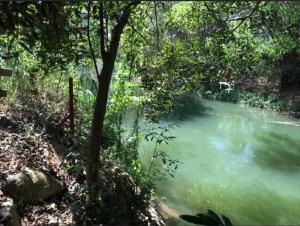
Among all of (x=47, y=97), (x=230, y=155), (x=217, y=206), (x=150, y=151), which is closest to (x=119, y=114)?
(x=47, y=97)

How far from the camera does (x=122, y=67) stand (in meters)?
5.77

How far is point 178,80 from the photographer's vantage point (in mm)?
5242

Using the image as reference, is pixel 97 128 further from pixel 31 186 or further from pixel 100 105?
pixel 31 186

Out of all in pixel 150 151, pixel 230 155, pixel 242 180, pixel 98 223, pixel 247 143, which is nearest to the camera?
pixel 98 223

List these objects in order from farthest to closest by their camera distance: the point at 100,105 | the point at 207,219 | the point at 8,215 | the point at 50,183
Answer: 1. the point at 50,183
2. the point at 100,105
3. the point at 8,215
4. the point at 207,219

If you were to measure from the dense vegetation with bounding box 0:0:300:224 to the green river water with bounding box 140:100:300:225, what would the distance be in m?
1.16

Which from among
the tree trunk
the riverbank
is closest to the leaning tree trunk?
the tree trunk

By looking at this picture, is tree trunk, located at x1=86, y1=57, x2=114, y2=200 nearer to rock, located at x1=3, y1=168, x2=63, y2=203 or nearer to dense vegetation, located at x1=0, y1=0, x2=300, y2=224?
dense vegetation, located at x1=0, y1=0, x2=300, y2=224

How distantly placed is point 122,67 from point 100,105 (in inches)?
69.1

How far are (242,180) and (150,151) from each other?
1720 millimetres

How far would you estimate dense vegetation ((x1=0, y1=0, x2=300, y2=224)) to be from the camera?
11.3ft

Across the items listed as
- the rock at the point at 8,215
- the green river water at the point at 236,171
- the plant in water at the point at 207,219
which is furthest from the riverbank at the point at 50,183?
the plant in water at the point at 207,219

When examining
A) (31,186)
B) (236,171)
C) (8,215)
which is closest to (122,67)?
(31,186)

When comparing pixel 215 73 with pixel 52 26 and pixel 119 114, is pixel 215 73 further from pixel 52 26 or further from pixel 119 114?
pixel 52 26
